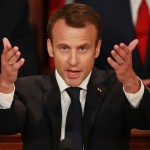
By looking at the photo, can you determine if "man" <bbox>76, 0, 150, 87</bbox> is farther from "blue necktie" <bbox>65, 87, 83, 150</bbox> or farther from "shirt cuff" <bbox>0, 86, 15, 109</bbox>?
"shirt cuff" <bbox>0, 86, 15, 109</bbox>

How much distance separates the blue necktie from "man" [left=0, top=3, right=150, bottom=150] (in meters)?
0.01

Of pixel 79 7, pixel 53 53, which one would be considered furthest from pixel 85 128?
pixel 79 7

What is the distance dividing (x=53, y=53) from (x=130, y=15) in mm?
683

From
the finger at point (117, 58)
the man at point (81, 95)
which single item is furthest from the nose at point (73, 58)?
the finger at point (117, 58)

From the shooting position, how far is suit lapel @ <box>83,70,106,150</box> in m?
1.41

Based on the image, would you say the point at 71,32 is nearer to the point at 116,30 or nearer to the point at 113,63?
the point at 113,63

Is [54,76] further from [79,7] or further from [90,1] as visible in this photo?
[90,1]

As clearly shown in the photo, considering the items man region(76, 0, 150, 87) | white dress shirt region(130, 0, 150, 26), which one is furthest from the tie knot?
white dress shirt region(130, 0, 150, 26)

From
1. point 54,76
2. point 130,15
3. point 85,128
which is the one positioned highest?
point 130,15

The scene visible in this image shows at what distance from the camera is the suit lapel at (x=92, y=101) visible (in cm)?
141

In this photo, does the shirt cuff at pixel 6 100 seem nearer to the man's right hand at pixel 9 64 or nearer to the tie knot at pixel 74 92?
the man's right hand at pixel 9 64

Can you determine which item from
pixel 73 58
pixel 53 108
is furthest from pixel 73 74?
pixel 53 108

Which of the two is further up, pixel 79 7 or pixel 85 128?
pixel 79 7

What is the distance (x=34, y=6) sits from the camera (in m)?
2.80
